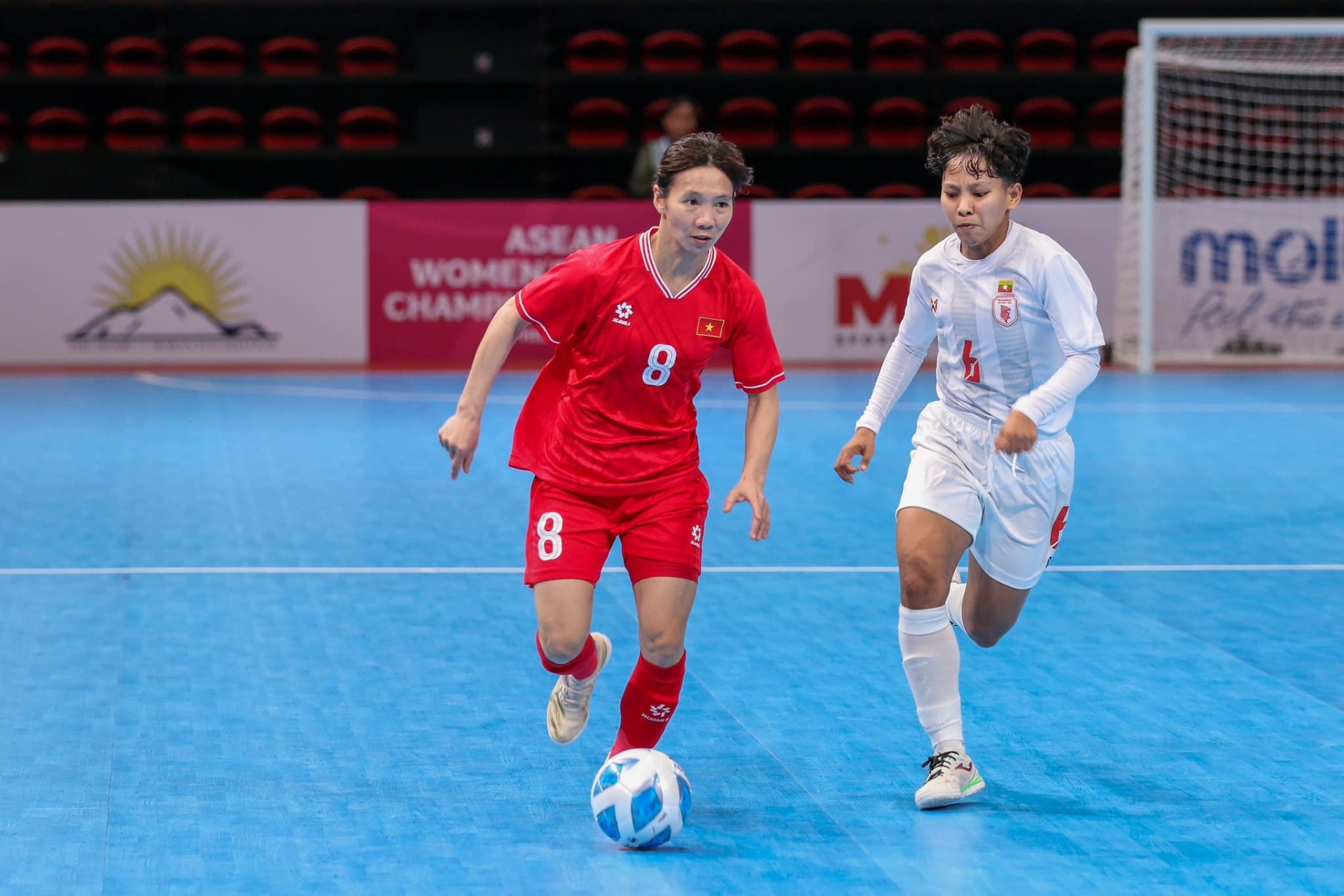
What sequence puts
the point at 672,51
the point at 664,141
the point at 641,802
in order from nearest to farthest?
the point at 641,802 < the point at 664,141 < the point at 672,51

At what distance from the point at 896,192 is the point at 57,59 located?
9.69 meters

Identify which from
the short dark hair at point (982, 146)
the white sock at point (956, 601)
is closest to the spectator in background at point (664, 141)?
the white sock at point (956, 601)

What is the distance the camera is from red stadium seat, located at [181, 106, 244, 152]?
19.0 meters

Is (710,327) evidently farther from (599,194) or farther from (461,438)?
(599,194)

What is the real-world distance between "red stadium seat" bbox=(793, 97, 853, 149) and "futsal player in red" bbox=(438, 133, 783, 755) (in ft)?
49.8

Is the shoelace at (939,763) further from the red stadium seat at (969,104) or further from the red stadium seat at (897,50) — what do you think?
the red stadium seat at (897,50)

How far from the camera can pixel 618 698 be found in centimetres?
537

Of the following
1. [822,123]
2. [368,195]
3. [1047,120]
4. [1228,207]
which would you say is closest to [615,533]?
[1228,207]

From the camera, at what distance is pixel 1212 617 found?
647cm

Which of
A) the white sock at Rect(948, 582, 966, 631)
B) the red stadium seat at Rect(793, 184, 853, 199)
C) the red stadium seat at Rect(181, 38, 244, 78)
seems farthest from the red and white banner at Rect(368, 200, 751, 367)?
the white sock at Rect(948, 582, 966, 631)

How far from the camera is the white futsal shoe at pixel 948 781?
4.20 metres

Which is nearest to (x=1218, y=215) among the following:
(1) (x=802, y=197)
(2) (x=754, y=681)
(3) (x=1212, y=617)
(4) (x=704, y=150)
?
(1) (x=802, y=197)

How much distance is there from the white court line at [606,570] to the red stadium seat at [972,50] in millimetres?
13090

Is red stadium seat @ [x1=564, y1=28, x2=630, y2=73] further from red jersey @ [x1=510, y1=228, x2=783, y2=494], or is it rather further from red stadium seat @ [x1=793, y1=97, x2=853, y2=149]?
red jersey @ [x1=510, y1=228, x2=783, y2=494]
